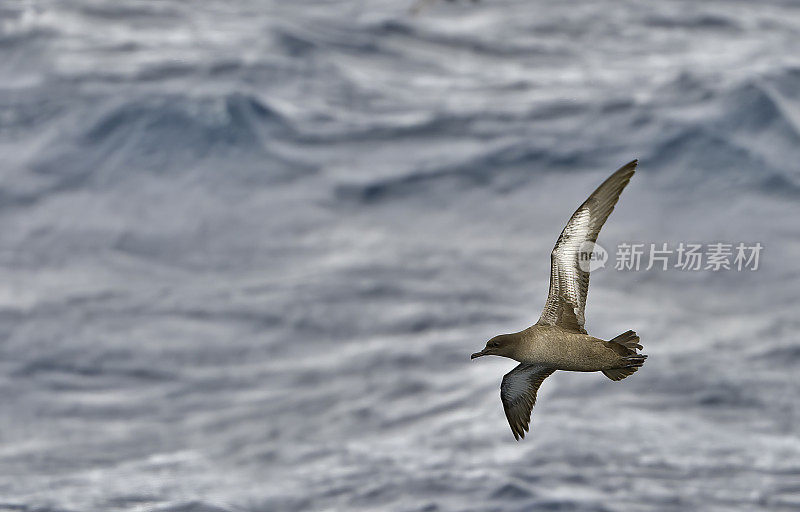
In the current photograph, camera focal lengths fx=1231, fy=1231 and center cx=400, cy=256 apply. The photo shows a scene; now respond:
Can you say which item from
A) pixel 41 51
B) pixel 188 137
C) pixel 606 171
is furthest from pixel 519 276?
pixel 41 51

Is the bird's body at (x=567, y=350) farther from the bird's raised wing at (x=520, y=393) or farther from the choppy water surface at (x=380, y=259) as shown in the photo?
the choppy water surface at (x=380, y=259)

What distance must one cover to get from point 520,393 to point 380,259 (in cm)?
1399

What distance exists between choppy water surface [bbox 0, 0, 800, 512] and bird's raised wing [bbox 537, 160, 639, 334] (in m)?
10.9

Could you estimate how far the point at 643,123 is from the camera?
79.0ft

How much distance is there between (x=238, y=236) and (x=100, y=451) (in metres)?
5.09

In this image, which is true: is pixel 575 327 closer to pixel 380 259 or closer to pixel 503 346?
pixel 503 346

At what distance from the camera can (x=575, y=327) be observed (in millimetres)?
8547

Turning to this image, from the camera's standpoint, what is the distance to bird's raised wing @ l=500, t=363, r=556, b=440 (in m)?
9.46

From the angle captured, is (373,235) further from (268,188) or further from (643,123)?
(643,123)

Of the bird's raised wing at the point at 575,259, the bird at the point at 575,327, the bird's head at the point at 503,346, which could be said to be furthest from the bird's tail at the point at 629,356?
the bird's head at the point at 503,346

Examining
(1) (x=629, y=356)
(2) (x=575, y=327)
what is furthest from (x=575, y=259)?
(1) (x=629, y=356)

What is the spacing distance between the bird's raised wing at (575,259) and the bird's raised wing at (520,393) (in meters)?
0.90

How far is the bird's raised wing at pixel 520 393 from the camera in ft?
31.0

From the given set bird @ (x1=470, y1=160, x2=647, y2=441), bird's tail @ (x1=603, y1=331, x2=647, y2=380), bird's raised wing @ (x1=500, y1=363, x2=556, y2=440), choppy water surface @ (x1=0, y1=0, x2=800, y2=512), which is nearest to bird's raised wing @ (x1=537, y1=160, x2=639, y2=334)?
bird @ (x1=470, y1=160, x2=647, y2=441)
